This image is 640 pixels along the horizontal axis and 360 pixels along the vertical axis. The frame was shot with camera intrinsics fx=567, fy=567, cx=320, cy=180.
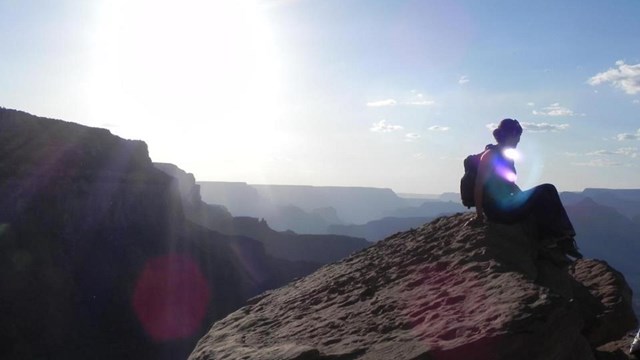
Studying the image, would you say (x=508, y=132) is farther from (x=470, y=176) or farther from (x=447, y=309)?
(x=447, y=309)

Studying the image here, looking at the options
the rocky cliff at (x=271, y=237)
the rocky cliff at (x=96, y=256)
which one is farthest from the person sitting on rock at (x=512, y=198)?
the rocky cliff at (x=271, y=237)

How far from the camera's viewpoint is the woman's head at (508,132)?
6.51 m

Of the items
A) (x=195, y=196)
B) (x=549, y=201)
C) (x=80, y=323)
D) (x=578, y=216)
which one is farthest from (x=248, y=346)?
(x=578, y=216)

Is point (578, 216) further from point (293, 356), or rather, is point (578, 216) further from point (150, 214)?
point (293, 356)

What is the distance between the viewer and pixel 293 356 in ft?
17.0

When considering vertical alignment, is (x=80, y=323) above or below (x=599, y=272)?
below

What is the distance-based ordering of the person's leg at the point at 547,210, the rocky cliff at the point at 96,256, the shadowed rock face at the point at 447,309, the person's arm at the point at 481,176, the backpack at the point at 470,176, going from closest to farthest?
1. the shadowed rock face at the point at 447,309
2. the person's leg at the point at 547,210
3. the person's arm at the point at 481,176
4. the backpack at the point at 470,176
5. the rocky cliff at the point at 96,256

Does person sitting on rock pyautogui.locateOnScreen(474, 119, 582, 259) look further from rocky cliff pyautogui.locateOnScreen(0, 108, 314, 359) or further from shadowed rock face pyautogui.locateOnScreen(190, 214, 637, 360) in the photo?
rocky cliff pyautogui.locateOnScreen(0, 108, 314, 359)

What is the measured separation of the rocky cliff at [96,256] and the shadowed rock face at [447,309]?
98.2ft

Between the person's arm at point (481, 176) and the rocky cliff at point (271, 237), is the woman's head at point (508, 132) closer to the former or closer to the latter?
the person's arm at point (481, 176)

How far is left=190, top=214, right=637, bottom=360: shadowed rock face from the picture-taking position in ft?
14.8

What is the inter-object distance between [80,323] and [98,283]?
12.0 ft

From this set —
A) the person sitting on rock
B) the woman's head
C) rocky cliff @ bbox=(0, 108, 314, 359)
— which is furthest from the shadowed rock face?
rocky cliff @ bbox=(0, 108, 314, 359)

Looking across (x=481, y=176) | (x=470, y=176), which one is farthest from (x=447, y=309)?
(x=470, y=176)
